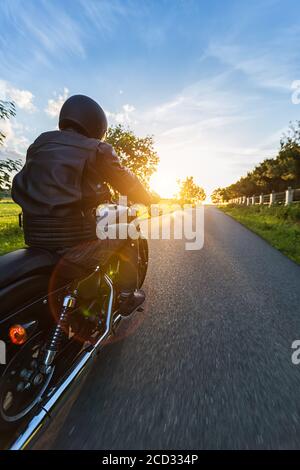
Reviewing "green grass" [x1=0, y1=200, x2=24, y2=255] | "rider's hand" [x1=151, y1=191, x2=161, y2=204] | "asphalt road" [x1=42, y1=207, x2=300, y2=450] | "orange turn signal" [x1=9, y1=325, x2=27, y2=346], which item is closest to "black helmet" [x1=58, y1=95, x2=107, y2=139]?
"rider's hand" [x1=151, y1=191, x2=161, y2=204]

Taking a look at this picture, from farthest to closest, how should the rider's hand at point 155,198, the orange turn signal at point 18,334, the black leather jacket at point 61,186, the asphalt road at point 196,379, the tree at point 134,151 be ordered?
the tree at point 134,151 → the rider's hand at point 155,198 → the black leather jacket at point 61,186 → the asphalt road at point 196,379 → the orange turn signal at point 18,334

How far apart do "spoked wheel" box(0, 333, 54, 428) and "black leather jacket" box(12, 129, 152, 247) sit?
727mm

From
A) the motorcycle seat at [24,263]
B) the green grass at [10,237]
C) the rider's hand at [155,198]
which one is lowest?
the green grass at [10,237]

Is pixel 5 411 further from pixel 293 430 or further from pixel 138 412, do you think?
pixel 293 430

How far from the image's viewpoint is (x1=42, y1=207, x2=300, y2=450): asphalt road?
1.67 m

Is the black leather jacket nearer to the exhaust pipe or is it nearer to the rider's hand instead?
the rider's hand

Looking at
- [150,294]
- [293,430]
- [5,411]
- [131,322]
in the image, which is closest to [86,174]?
[5,411]

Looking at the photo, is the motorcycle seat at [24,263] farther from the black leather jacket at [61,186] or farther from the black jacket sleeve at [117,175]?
the black jacket sleeve at [117,175]

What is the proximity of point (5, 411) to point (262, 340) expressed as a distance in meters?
2.29

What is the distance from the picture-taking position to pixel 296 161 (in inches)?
1123

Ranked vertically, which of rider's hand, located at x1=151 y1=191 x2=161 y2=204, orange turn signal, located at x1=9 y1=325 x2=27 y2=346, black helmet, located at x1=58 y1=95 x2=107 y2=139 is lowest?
orange turn signal, located at x1=9 y1=325 x2=27 y2=346

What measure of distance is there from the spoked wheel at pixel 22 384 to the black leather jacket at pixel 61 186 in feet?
2.38

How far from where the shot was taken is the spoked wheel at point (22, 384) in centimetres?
156

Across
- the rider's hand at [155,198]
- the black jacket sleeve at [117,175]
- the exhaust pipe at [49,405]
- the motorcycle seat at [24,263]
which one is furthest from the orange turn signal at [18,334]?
the rider's hand at [155,198]
